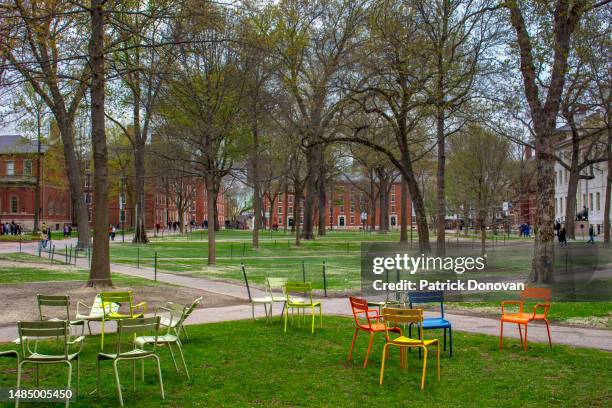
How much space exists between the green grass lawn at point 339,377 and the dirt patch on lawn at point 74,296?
3.86m

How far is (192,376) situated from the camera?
26.8 feet

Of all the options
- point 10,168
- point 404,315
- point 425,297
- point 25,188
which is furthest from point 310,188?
point 10,168

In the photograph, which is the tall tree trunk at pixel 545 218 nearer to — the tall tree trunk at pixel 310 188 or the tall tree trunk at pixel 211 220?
the tall tree trunk at pixel 211 220

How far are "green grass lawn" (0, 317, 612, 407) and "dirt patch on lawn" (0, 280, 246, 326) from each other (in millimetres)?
3862

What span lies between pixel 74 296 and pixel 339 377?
32.3ft

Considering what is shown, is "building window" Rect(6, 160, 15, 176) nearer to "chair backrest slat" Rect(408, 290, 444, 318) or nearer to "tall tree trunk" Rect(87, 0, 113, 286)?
"tall tree trunk" Rect(87, 0, 113, 286)

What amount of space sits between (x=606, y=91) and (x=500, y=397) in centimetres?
3910

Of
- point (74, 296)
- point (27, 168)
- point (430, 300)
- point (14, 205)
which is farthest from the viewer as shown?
point (27, 168)

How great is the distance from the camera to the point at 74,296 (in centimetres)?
→ 1570

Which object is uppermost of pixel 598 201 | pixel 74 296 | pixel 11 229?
pixel 598 201

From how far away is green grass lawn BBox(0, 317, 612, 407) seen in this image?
711 centimetres

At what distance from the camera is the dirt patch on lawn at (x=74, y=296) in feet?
46.1

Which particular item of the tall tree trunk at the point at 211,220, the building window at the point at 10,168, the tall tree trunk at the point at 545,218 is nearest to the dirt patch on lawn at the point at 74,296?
the tall tree trunk at the point at 545,218

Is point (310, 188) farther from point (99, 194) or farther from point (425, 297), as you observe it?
point (425, 297)
